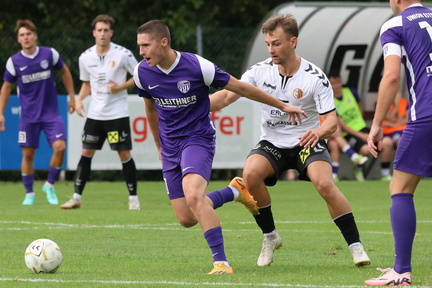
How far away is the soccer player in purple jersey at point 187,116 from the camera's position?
744 centimetres

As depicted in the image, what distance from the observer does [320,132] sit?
7645mm

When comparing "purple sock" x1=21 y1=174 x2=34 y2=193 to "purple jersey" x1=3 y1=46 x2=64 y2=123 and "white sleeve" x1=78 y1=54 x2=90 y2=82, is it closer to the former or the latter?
"purple jersey" x1=3 y1=46 x2=64 y2=123

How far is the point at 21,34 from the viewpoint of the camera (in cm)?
1343

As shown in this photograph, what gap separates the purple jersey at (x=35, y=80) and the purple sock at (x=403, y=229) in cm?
769

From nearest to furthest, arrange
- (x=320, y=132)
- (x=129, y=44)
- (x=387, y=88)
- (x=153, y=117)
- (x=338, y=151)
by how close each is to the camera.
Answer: (x=387, y=88) < (x=320, y=132) < (x=153, y=117) < (x=338, y=151) < (x=129, y=44)

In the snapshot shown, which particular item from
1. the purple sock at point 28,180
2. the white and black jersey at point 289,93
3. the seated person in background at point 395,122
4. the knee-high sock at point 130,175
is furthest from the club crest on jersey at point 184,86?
the seated person in background at point 395,122

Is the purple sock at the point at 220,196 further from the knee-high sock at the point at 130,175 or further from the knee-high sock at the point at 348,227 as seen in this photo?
the knee-high sock at the point at 130,175

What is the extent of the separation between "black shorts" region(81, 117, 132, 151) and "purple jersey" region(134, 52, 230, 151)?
4.99 m

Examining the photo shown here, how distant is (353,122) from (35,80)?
7.05 meters

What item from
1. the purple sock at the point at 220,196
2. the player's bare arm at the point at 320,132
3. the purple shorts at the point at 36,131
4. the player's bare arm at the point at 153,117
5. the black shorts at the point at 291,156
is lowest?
the purple shorts at the point at 36,131

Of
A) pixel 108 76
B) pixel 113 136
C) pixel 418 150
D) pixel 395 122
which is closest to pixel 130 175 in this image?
pixel 113 136

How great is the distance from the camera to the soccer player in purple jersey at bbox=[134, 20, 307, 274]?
293 inches

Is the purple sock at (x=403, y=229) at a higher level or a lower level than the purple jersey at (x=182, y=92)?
lower

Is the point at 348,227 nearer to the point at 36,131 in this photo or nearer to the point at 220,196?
the point at 220,196
